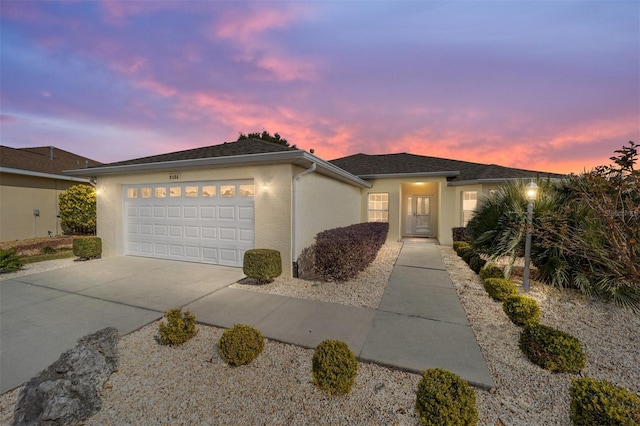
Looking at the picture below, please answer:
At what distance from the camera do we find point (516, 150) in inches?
420

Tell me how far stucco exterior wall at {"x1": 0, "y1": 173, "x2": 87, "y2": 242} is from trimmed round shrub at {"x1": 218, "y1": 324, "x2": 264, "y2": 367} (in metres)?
14.0

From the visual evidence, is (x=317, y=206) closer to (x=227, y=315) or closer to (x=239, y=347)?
(x=227, y=315)

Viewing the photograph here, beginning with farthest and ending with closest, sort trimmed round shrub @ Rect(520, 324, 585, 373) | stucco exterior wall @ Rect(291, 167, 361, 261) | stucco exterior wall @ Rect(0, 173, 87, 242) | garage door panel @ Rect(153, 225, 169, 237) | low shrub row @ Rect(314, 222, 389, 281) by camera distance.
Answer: stucco exterior wall @ Rect(0, 173, 87, 242) → garage door panel @ Rect(153, 225, 169, 237) → stucco exterior wall @ Rect(291, 167, 361, 261) → low shrub row @ Rect(314, 222, 389, 281) → trimmed round shrub @ Rect(520, 324, 585, 373)

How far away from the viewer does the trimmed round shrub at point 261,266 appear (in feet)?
17.7

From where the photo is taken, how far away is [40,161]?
511 inches

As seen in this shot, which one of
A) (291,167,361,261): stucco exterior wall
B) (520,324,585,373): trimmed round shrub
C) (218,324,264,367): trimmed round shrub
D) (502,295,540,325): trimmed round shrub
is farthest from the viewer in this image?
(291,167,361,261): stucco exterior wall

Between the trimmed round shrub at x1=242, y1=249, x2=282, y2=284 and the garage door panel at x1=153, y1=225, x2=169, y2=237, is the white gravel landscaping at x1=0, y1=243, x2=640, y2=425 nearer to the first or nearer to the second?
the trimmed round shrub at x1=242, y1=249, x2=282, y2=284

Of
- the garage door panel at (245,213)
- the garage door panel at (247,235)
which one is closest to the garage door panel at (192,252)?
the garage door panel at (247,235)

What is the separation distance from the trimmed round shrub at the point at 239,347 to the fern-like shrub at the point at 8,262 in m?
7.67

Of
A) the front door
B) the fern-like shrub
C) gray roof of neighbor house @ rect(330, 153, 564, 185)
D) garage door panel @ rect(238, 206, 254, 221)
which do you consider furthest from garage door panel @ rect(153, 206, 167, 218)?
the front door

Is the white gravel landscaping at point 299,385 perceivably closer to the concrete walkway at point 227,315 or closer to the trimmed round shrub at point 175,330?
the trimmed round shrub at point 175,330

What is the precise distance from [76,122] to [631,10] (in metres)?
16.1

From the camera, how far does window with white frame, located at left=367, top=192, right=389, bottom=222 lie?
1237cm

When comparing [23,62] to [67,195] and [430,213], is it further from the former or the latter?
[430,213]
